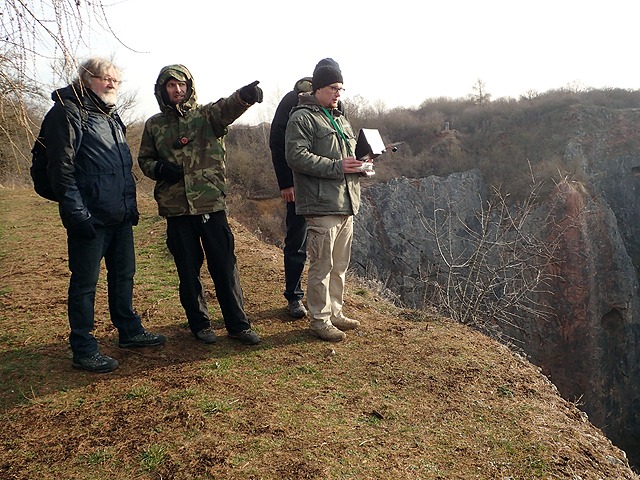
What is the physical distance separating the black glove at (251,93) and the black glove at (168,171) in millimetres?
677

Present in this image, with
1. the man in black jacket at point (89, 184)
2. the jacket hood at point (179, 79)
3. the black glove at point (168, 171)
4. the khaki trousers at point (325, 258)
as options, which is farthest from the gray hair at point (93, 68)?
the khaki trousers at point (325, 258)

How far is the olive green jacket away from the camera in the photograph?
3648 millimetres

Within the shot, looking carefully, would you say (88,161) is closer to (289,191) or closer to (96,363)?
(96,363)

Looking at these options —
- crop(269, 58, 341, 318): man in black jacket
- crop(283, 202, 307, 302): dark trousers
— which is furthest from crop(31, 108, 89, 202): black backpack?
crop(283, 202, 307, 302): dark trousers

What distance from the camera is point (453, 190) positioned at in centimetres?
2216

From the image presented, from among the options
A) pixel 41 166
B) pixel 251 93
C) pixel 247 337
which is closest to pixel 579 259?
pixel 247 337

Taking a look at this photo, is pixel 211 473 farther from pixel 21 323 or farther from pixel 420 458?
pixel 21 323

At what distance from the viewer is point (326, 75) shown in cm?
370

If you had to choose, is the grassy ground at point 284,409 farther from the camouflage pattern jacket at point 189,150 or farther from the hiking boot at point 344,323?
the camouflage pattern jacket at point 189,150

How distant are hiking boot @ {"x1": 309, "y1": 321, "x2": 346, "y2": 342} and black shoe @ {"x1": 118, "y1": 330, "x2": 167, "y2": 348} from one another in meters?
1.23

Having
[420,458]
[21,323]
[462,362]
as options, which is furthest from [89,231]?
[462,362]

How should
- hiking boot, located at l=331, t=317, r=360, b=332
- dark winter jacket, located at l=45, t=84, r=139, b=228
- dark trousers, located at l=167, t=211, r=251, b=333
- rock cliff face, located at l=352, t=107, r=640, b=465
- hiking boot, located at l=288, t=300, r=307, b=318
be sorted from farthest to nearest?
rock cliff face, located at l=352, t=107, r=640, b=465, hiking boot, located at l=288, t=300, r=307, b=318, hiking boot, located at l=331, t=317, r=360, b=332, dark trousers, located at l=167, t=211, r=251, b=333, dark winter jacket, located at l=45, t=84, r=139, b=228

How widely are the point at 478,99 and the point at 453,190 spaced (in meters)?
12.1

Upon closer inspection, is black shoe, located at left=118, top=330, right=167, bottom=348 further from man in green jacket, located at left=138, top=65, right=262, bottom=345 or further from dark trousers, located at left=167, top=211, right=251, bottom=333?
man in green jacket, located at left=138, top=65, right=262, bottom=345
